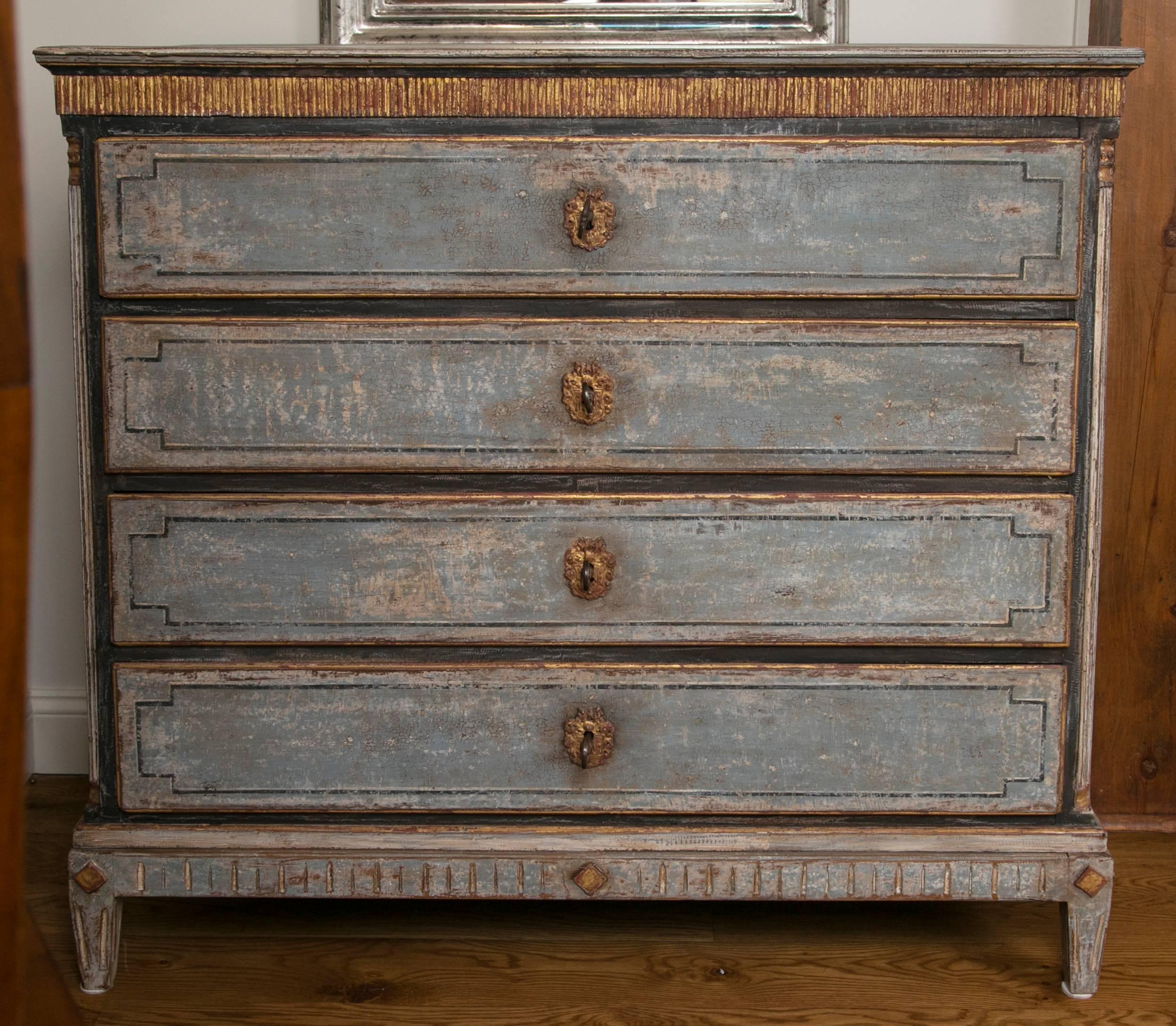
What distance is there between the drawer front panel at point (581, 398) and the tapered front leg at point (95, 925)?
54cm

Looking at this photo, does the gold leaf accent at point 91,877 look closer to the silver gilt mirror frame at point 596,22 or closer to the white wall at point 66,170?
the white wall at point 66,170

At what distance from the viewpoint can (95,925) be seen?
1485 millimetres

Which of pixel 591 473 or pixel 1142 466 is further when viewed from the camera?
pixel 1142 466

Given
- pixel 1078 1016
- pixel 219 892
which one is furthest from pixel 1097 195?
pixel 219 892

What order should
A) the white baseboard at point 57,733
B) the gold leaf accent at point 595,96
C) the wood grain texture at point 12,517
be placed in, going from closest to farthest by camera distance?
the wood grain texture at point 12,517 → the gold leaf accent at point 595,96 → the white baseboard at point 57,733

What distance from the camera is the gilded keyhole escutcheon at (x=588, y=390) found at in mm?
1389

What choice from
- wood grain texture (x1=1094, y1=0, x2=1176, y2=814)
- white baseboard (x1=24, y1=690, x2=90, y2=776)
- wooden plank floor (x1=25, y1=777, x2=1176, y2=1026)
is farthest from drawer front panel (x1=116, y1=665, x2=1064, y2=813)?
white baseboard (x1=24, y1=690, x2=90, y2=776)

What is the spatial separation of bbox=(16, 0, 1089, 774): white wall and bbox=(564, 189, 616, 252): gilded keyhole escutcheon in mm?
823

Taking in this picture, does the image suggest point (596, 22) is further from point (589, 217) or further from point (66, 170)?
point (66, 170)

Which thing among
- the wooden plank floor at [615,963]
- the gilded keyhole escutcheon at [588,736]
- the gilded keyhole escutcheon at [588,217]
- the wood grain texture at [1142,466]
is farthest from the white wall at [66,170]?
the gilded keyhole escutcheon at [588,736]

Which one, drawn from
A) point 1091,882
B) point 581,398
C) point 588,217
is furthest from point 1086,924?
point 588,217

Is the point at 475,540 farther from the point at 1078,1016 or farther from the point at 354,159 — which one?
the point at 1078,1016

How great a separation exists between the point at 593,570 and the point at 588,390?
0.23 meters

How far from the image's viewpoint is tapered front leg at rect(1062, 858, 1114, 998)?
57.2 inches
